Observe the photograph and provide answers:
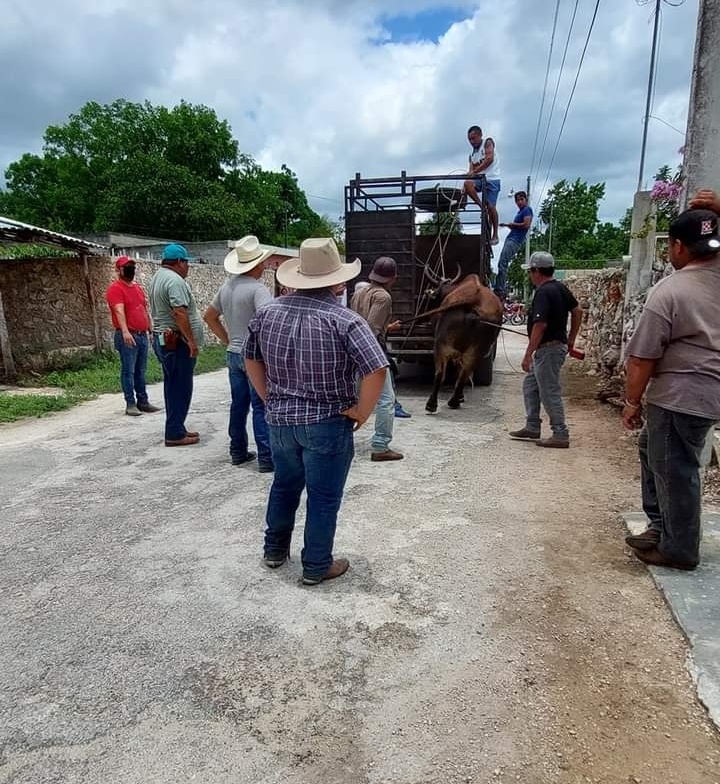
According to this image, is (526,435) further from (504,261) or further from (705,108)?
(504,261)

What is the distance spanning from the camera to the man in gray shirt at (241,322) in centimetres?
464

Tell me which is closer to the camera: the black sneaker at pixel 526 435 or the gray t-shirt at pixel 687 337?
the gray t-shirt at pixel 687 337

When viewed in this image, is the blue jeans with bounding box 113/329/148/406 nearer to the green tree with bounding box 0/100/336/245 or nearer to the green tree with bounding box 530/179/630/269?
the green tree with bounding box 0/100/336/245

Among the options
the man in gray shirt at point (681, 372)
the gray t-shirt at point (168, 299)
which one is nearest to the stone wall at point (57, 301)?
the gray t-shirt at point (168, 299)

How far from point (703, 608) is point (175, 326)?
173 inches

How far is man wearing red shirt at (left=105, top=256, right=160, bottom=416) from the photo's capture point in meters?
6.71

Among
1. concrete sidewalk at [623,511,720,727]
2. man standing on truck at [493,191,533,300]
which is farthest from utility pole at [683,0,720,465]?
man standing on truck at [493,191,533,300]

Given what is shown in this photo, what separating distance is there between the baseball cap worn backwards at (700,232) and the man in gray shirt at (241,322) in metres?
2.93

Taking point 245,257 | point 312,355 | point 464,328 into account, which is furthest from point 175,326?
point 464,328

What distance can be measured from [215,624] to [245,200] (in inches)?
1577

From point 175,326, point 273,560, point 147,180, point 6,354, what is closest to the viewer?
point 273,560

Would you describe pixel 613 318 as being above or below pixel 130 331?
below

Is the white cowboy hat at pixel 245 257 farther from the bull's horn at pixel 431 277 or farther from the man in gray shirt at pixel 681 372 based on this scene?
the bull's horn at pixel 431 277

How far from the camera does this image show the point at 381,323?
210 inches
